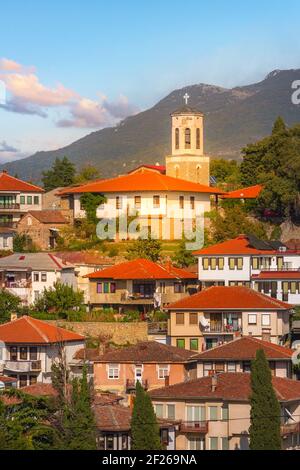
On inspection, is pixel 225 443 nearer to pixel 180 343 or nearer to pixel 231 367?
pixel 231 367

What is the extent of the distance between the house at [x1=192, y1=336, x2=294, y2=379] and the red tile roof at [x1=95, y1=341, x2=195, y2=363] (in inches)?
31.1

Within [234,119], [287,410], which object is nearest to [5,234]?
[287,410]

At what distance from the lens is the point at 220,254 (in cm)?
7356

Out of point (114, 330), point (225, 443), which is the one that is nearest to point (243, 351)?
point (225, 443)

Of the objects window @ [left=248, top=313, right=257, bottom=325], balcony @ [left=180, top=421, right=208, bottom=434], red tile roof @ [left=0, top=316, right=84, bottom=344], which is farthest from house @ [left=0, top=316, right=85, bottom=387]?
balcony @ [left=180, top=421, right=208, bottom=434]

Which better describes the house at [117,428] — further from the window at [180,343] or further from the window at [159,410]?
the window at [180,343]

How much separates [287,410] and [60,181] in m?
49.9

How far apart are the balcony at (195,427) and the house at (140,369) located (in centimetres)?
643

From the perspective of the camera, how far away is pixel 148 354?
61.2 metres

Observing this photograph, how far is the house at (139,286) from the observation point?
72.1 m

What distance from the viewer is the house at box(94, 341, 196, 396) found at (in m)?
60.6

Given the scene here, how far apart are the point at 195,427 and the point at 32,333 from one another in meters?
11.8

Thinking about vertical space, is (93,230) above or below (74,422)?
above
